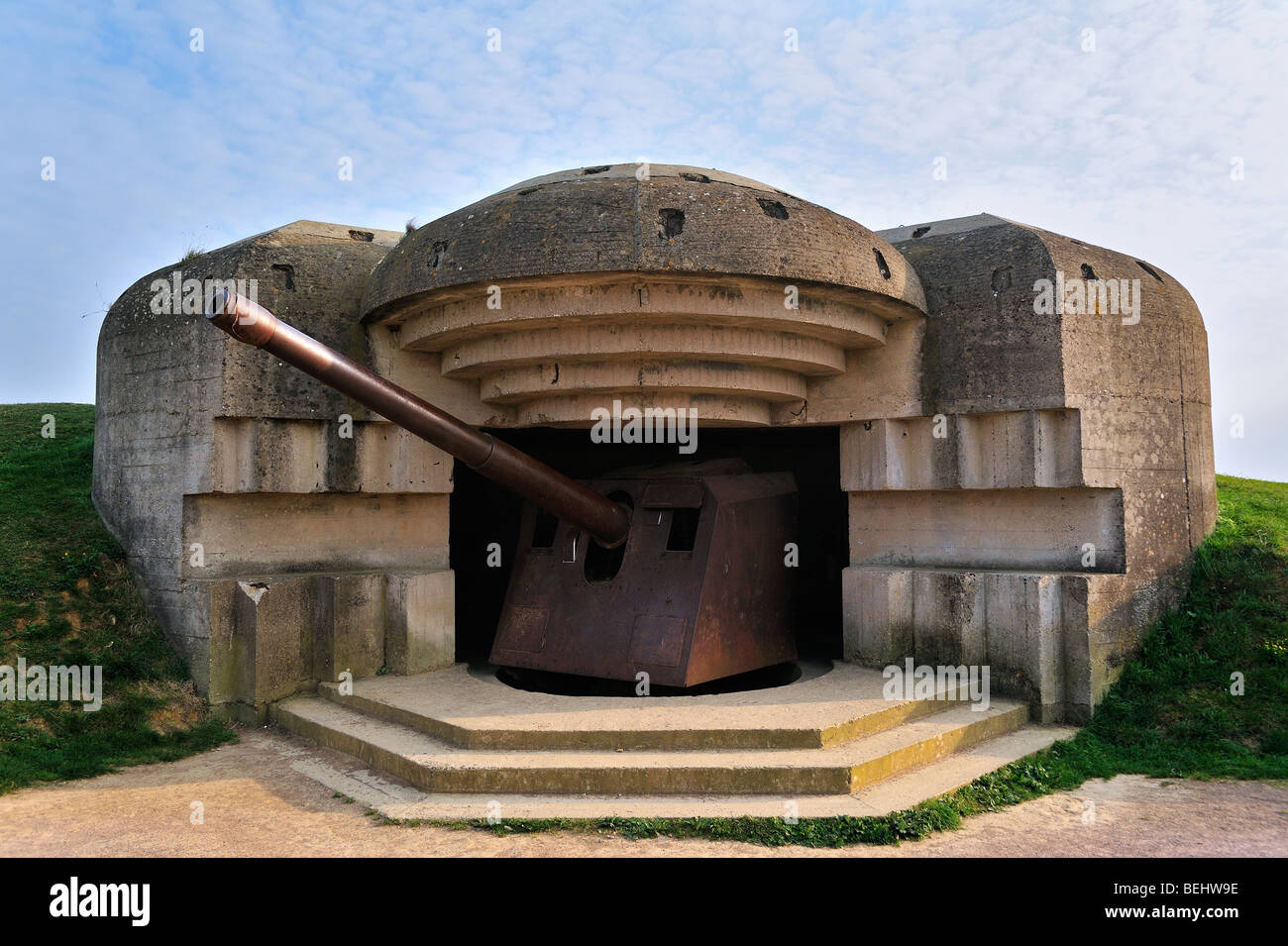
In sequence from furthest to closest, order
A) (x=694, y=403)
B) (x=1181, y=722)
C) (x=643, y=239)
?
(x=694, y=403), (x=1181, y=722), (x=643, y=239)

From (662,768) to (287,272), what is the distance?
5.13m

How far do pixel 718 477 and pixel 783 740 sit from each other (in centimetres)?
271

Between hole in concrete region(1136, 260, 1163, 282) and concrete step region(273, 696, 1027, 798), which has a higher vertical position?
hole in concrete region(1136, 260, 1163, 282)

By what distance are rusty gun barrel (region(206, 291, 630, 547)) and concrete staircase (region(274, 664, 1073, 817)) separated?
1.53 m

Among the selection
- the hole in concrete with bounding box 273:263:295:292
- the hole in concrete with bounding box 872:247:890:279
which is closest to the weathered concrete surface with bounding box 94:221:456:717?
the hole in concrete with bounding box 273:263:295:292

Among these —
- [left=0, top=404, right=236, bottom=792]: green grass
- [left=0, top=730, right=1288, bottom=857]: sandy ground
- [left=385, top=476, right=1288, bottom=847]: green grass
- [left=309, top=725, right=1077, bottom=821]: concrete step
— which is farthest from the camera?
[left=0, top=404, right=236, bottom=792]: green grass

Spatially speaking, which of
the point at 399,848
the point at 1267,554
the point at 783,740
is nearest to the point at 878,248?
the point at 783,740

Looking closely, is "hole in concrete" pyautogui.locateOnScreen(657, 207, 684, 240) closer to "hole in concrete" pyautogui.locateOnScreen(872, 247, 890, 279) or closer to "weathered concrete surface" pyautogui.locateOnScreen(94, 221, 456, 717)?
"hole in concrete" pyautogui.locateOnScreen(872, 247, 890, 279)

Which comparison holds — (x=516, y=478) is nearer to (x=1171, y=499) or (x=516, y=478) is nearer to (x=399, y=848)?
(x=399, y=848)

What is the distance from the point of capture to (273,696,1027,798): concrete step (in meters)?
5.05

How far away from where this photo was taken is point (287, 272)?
7520 millimetres

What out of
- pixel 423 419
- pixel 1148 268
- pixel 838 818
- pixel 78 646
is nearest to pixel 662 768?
pixel 838 818

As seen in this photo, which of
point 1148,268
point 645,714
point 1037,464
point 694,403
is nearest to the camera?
point 645,714

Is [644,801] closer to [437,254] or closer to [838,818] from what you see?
[838,818]
